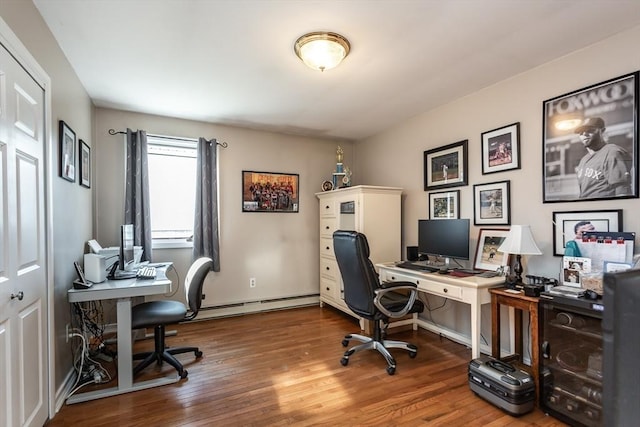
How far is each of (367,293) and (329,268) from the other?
1.57m

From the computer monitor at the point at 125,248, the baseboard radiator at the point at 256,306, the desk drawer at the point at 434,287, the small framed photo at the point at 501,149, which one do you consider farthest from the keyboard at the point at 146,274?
the small framed photo at the point at 501,149

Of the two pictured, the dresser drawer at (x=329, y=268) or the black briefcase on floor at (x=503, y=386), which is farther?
the dresser drawer at (x=329, y=268)

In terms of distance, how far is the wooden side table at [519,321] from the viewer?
1927mm

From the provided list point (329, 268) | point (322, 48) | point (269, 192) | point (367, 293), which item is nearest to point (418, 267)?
point (367, 293)

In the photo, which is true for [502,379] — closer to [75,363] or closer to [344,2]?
[344,2]

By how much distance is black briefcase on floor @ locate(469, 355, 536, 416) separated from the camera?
6.03ft

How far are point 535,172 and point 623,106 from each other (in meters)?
0.64

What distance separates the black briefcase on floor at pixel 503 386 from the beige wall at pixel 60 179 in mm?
2728

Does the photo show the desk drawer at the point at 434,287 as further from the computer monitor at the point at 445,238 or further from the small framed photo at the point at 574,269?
the small framed photo at the point at 574,269

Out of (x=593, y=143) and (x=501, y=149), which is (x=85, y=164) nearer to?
(x=501, y=149)

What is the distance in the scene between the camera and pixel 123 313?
2.16 m

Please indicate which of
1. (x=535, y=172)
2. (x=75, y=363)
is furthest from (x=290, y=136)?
(x=75, y=363)

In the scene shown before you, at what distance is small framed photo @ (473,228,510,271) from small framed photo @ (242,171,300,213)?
7.78 ft

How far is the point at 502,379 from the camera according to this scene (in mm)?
1898
